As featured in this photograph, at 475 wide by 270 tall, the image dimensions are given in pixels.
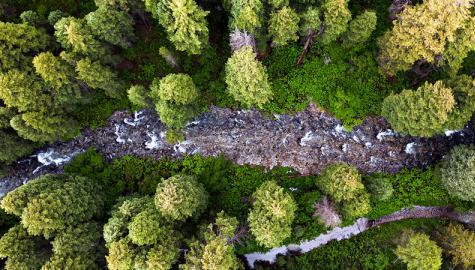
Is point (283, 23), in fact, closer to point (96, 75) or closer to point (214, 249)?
point (96, 75)

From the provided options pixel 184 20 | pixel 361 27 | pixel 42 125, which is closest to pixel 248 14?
pixel 184 20

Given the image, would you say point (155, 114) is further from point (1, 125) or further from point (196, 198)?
point (1, 125)

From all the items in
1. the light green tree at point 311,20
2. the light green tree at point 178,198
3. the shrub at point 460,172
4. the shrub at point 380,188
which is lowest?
the light green tree at point 178,198

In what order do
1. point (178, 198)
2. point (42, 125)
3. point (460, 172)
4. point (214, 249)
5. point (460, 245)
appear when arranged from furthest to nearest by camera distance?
point (460, 245)
point (460, 172)
point (42, 125)
point (178, 198)
point (214, 249)

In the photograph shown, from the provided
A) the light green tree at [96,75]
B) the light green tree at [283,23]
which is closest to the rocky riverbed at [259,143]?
the light green tree at [96,75]

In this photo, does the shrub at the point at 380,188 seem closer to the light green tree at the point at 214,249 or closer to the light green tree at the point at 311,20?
the light green tree at the point at 214,249
